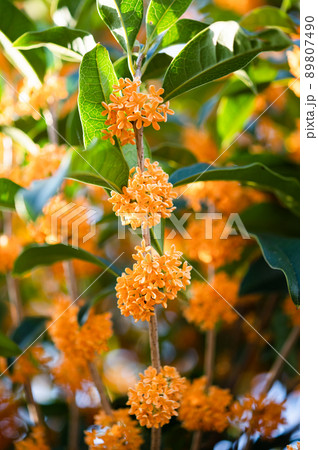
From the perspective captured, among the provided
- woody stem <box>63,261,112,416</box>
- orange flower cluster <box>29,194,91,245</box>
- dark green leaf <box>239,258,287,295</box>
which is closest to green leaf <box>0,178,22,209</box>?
orange flower cluster <box>29,194,91,245</box>

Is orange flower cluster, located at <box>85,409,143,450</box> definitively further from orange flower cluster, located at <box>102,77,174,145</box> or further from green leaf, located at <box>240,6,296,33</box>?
green leaf, located at <box>240,6,296,33</box>

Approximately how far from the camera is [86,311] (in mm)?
1008

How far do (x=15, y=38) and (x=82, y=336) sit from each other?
741 millimetres

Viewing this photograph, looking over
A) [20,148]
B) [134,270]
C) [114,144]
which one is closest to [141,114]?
[114,144]

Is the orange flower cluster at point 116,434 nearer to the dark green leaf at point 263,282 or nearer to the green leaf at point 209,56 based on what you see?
the dark green leaf at point 263,282

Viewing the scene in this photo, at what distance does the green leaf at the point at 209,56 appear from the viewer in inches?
33.5

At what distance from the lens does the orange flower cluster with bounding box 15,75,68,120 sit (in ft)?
4.01

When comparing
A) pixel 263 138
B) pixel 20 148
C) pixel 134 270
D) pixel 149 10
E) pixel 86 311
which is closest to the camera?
pixel 134 270

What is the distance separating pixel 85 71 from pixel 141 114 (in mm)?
128

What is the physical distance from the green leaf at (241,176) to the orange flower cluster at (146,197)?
208mm

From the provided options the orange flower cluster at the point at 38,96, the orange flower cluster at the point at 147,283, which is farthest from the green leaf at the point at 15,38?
the orange flower cluster at the point at 147,283

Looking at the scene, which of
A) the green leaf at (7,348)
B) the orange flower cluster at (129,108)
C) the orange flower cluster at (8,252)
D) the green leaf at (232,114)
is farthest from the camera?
the green leaf at (232,114)

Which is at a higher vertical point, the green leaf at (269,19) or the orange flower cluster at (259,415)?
the green leaf at (269,19)
